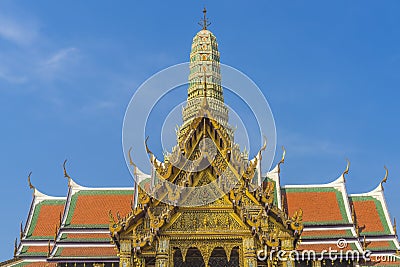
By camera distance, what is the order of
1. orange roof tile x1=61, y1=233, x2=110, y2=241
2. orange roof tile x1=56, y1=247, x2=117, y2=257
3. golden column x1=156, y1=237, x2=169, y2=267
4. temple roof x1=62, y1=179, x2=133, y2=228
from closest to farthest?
golden column x1=156, y1=237, x2=169, y2=267
orange roof tile x1=56, y1=247, x2=117, y2=257
orange roof tile x1=61, y1=233, x2=110, y2=241
temple roof x1=62, y1=179, x2=133, y2=228

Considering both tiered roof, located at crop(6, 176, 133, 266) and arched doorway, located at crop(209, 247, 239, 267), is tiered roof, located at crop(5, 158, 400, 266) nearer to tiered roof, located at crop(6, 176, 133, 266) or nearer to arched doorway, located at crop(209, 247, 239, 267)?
tiered roof, located at crop(6, 176, 133, 266)

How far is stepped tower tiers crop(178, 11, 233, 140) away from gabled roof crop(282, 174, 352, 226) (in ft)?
46.1

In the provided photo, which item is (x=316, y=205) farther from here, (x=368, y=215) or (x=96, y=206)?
(x=96, y=206)

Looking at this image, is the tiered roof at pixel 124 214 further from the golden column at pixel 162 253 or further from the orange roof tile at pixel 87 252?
the golden column at pixel 162 253

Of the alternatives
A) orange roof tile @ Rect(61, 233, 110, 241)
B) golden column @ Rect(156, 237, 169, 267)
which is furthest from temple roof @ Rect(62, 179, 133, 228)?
golden column @ Rect(156, 237, 169, 267)

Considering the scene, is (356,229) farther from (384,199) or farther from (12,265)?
(12,265)

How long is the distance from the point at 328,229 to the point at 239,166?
10230 millimetres

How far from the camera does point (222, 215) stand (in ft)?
60.0

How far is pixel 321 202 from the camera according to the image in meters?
29.2

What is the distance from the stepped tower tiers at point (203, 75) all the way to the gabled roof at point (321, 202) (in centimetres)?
1406

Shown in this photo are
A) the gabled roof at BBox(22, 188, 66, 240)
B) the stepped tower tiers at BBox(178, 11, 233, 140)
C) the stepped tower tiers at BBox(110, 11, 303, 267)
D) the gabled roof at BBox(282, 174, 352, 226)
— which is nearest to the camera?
the stepped tower tiers at BBox(110, 11, 303, 267)

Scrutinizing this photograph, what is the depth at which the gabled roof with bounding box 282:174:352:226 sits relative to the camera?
91.9ft

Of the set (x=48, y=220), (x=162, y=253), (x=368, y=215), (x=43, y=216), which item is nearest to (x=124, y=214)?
(x=48, y=220)

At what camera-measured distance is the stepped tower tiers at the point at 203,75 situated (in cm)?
4588
